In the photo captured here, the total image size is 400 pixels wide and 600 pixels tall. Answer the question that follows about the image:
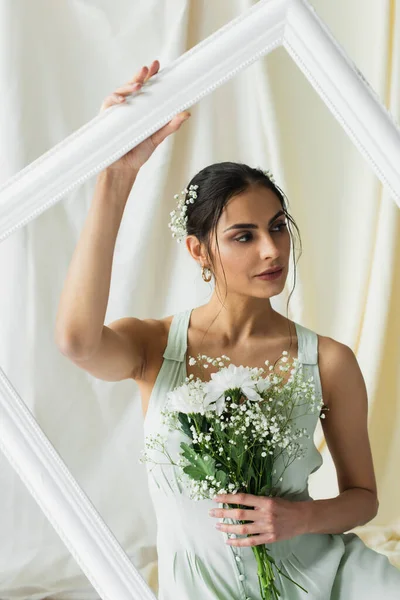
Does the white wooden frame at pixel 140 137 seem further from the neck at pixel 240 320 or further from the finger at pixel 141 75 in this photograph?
the neck at pixel 240 320

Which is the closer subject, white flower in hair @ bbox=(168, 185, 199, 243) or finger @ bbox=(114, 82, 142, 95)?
finger @ bbox=(114, 82, 142, 95)

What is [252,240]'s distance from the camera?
3.59ft

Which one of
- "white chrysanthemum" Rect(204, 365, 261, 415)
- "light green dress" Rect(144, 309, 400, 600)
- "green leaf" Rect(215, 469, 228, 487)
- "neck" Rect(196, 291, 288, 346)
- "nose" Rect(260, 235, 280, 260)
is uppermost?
"nose" Rect(260, 235, 280, 260)

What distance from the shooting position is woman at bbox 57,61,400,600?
1.01m

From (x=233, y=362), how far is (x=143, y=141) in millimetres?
348

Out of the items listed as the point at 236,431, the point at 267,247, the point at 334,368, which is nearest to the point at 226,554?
the point at 236,431

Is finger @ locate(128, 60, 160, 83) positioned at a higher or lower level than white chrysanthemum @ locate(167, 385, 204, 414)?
higher

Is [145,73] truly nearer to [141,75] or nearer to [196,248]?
[141,75]

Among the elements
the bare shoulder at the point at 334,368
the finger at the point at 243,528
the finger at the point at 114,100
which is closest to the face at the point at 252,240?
the bare shoulder at the point at 334,368

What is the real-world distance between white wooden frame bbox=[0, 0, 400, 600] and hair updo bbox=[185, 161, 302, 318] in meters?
0.15

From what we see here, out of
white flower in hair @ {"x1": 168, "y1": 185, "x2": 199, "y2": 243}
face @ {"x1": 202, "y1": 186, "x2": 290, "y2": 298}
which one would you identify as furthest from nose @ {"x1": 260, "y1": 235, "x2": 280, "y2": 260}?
white flower in hair @ {"x1": 168, "y1": 185, "x2": 199, "y2": 243}

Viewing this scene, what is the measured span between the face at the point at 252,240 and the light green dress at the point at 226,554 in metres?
0.13

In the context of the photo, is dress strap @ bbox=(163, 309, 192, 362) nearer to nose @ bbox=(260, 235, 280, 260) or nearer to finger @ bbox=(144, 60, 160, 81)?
nose @ bbox=(260, 235, 280, 260)

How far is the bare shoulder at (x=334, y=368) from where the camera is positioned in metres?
1.13
